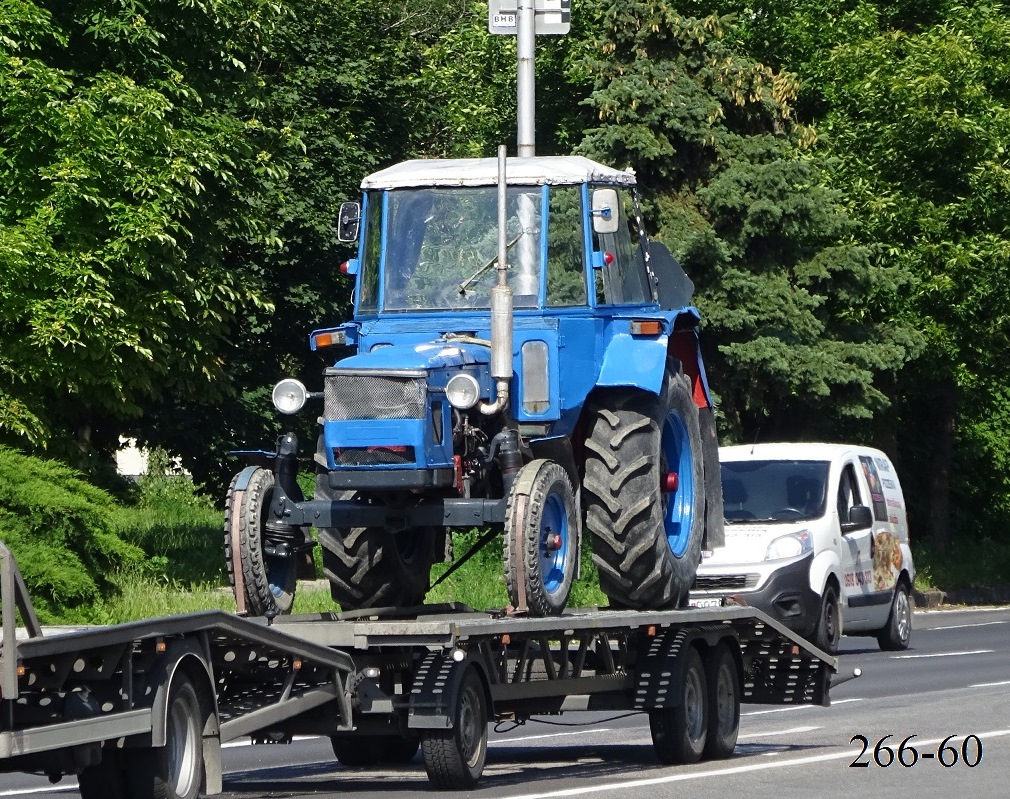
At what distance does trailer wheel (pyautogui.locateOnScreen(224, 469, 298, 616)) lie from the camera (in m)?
10.8

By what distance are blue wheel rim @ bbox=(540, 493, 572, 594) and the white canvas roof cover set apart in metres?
2.21

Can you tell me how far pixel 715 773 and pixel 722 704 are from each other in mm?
1242

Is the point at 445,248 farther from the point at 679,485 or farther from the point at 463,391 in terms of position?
the point at 679,485

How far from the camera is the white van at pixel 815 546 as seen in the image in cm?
1884

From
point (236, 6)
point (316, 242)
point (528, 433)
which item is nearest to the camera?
point (528, 433)

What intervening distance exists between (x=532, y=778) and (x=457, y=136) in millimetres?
29785

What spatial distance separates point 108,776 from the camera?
860 cm

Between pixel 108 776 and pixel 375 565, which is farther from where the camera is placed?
pixel 375 565

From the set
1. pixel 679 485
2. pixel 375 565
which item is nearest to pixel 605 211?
pixel 679 485

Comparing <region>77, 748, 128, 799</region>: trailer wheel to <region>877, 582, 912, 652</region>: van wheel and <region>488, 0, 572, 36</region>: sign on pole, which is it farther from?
<region>877, 582, 912, 652</region>: van wheel

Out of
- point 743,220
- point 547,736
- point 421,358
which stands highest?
point 743,220

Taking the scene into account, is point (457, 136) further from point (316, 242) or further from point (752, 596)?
point (752, 596)

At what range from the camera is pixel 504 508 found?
35.1 ft

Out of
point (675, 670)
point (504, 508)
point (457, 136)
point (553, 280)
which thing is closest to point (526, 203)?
point (553, 280)
